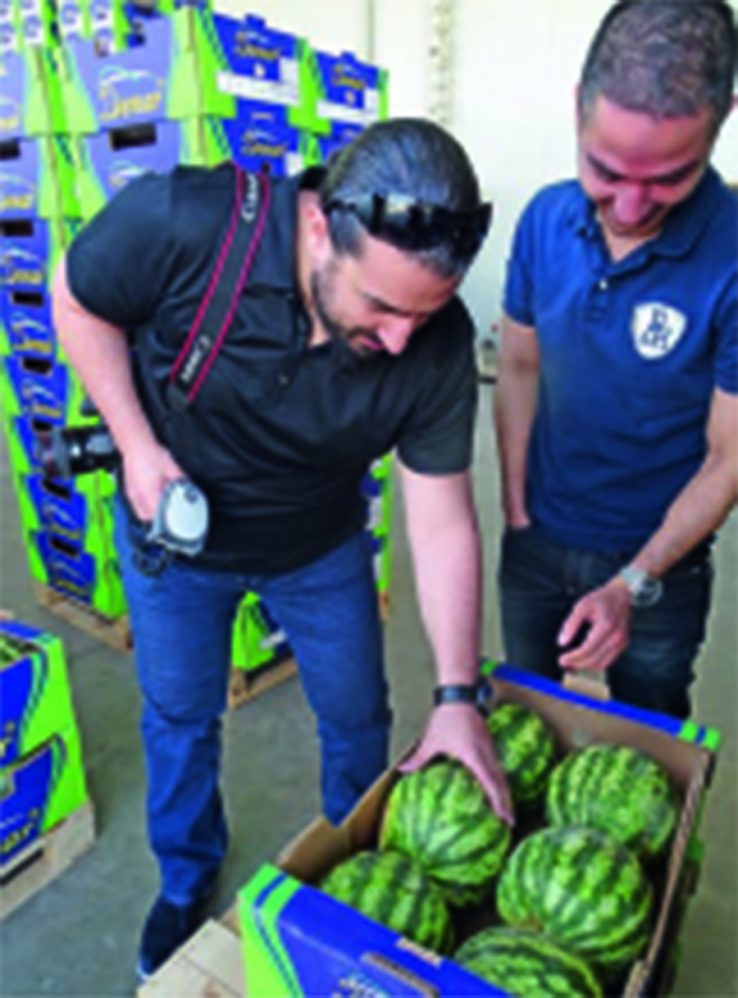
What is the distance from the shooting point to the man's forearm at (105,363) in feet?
4.27

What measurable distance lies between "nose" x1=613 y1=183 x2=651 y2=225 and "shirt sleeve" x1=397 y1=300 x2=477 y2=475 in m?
0.28

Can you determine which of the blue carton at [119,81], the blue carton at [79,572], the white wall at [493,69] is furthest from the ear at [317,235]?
the white wall at [493,69]

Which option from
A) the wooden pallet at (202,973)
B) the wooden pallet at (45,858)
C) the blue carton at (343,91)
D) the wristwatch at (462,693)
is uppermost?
the blue carton at (343,91)

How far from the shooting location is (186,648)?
1526mm

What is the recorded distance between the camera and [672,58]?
1.04 metres

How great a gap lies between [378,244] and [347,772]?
1166 mm

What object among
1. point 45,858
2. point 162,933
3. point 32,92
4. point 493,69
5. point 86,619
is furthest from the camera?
point 493,69

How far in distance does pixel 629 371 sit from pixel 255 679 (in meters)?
1.94

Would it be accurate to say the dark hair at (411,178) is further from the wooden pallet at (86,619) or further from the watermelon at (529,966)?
the wooden pallet at (86,619)

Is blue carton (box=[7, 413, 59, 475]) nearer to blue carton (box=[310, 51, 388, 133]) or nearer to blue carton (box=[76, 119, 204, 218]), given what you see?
blue carton (box=[76, 119, 204, 218])

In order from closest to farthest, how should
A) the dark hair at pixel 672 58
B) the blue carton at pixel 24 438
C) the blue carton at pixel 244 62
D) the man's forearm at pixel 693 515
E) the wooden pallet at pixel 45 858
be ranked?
the dark hair at pixel 672 58 < the man's forearm at pixel 693 515 < the wooden pallet at pixel 45 858 < the blue carton at pixel 244 62 < the blue carton at pixel 24 438

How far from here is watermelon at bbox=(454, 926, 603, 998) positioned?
829 mm

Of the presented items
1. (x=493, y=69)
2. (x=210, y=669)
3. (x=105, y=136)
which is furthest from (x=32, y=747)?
(x=493, y=69)

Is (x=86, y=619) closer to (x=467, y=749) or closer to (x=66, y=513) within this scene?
(x=66, y=513)
